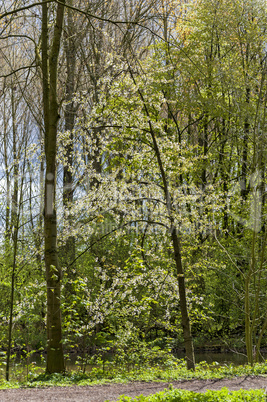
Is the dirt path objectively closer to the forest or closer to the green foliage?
the green foliage

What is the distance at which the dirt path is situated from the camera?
4789 millimetres

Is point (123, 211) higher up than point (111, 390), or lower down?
higher up

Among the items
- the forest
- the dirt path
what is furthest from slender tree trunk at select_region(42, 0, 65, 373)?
the dirt path

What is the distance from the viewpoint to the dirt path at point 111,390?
4789 mm

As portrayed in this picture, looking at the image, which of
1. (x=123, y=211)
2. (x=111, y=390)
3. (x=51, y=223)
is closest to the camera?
(x=111, y=390)

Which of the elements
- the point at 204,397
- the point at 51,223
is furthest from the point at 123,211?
the point at 204,397

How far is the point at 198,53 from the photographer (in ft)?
47.8

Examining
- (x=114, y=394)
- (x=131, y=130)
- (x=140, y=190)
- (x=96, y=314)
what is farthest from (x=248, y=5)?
(x=114, y=394)

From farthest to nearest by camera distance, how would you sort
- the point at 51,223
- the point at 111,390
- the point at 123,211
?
the point at 123,211 < the point at 51,223 < the point at 111,390

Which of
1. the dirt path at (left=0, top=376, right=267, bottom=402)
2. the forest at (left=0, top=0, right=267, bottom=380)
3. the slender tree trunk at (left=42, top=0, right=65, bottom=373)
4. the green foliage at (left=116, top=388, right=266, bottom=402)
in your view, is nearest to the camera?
the green foliage at (left=116, top=388, right=266, bottom=402)

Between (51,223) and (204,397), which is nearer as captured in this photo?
(204,397)

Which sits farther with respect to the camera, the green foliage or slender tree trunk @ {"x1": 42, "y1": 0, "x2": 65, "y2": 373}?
slender tree trunk @ {"x1": 42, "y1": 0, "x2": 65, "y2": 373}

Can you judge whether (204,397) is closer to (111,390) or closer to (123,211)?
(111,390)

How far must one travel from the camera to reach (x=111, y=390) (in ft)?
17.6
